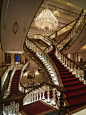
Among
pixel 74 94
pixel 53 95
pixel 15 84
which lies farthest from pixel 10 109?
pixel 15 84

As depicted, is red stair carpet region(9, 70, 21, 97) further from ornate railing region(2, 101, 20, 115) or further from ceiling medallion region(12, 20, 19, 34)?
ornate railing region(2, 101, 20, 115)

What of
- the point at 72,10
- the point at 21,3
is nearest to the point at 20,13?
the point at 21,3

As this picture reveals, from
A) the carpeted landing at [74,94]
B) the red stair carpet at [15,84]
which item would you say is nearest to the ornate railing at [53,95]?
the carpeted landing at [74,94]

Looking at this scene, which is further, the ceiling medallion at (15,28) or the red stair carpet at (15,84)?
the red stair carpet at (15,84)

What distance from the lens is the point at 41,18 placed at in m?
6.00

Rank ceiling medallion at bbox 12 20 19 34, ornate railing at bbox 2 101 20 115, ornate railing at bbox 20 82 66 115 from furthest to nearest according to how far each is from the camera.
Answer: ceiling medallion at bbox 12 20 19 34, ornate railing at bbox 20 82 66 115, ornate railing at bbox 2 101 20 115

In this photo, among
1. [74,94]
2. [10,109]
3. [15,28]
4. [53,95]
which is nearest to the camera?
[10,109]

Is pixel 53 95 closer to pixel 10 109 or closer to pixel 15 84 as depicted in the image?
pixel 10 109

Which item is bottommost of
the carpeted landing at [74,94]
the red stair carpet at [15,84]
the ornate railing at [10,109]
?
the red stair carpet at [15,84]

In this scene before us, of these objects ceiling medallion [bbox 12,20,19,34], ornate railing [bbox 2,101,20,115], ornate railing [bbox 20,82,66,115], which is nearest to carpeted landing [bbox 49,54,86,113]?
ornate railing [bbox 20,82,66,115]

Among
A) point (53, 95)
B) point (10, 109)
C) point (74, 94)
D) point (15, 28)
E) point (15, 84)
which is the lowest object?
point (15, 84)

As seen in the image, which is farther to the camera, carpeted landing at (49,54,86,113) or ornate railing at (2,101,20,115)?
carpeted landing at (49,54,86,113)

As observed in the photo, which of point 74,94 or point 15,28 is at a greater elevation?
point 15,28

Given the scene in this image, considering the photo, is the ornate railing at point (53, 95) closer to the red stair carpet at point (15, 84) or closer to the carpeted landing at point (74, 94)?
the carpeted landing at point (74, 94)
